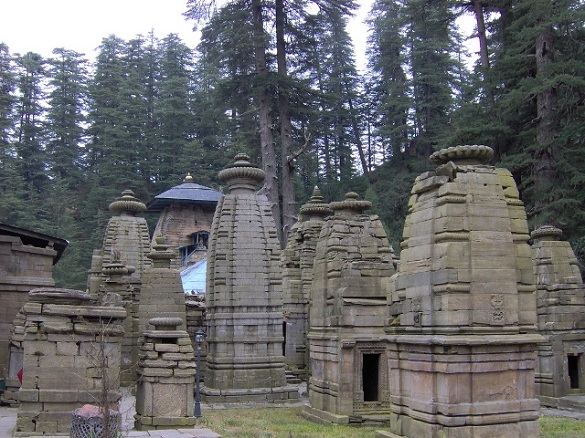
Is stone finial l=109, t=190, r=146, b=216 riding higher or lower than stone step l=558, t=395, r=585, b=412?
higher

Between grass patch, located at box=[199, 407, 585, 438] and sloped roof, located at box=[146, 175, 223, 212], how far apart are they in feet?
99.6

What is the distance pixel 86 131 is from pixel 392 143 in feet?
93.3

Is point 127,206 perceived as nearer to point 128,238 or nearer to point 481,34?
point 128,238

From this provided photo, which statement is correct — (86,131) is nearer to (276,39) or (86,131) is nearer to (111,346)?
(276,39)

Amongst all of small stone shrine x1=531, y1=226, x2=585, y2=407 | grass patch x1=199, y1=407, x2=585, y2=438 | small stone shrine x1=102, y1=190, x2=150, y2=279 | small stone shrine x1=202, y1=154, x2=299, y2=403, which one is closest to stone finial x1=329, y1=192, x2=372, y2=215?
small stone shrine x1=202, y1=154, x2=299, y2=403

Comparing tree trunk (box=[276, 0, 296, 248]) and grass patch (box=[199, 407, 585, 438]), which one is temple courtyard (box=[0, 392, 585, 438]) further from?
tree trunk (box=[276, 0, 296, 248])

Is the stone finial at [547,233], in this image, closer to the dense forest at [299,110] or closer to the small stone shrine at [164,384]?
the dense forest at [299,110]

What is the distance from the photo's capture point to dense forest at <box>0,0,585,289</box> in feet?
86.7

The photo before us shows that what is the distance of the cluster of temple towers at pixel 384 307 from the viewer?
9.81 meters

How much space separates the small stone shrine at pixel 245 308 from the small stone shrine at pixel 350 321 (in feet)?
11.2

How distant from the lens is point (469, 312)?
977 cm

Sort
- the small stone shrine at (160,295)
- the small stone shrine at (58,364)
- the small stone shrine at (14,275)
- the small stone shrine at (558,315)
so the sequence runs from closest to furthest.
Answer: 1. the small stone shrine at (58,364)
2. the small stone shrine at (160,295)
3. the small stone shrine at (558,315)
4. the small stone shrine at (14,275)

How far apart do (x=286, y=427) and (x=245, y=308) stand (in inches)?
226

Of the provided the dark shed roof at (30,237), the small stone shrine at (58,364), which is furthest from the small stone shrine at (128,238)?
the small stone shrine at (58,364)
